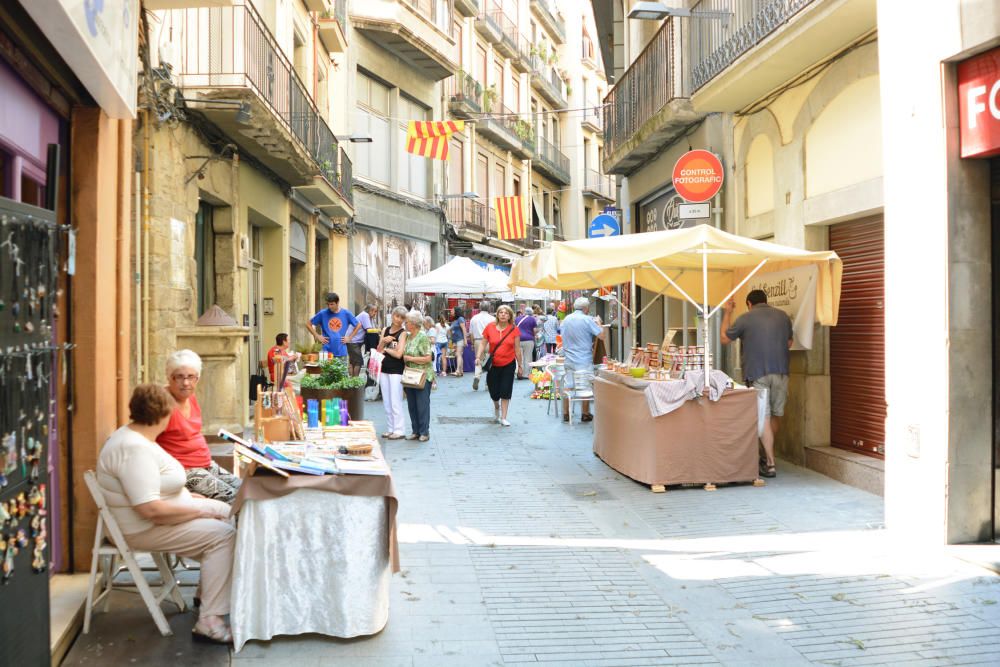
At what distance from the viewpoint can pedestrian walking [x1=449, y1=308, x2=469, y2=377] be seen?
Answer: 2381cm

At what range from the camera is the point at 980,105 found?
6.10 meters

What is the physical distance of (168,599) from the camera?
528 centimetres

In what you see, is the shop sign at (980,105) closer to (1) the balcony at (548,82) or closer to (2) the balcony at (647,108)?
(2) the balcony at (647,108)

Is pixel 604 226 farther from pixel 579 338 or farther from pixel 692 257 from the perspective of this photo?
pixel 692 257

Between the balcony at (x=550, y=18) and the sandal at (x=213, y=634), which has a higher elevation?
the balcony at (x=550, y=18)

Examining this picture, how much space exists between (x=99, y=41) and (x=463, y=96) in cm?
2674

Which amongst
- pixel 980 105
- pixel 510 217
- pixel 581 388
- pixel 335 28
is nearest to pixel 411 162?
pixel 510 217

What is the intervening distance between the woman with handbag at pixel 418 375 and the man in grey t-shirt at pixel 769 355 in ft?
13.3

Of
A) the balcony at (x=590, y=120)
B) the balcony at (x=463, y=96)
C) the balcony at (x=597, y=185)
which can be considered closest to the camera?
the balcony at (x=463, y=96)

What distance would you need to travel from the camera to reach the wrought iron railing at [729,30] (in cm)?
974

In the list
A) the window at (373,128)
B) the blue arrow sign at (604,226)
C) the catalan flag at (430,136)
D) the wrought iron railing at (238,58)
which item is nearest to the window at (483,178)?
the window at (373,128)

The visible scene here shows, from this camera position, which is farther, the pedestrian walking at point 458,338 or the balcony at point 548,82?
the balcony at point 548,82

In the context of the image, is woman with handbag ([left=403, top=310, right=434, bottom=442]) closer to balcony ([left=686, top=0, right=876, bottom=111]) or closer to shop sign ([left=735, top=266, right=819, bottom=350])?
shop sign ([left=735, top=266, right=819, bottom=350])

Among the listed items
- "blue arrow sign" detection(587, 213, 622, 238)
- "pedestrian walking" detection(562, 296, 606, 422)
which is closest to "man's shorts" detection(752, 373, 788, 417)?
"pedestrian walking" detection(562, 296, 606, 422)
